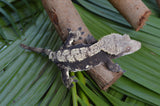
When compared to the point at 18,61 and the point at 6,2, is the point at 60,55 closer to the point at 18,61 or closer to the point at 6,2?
the point at 18,61

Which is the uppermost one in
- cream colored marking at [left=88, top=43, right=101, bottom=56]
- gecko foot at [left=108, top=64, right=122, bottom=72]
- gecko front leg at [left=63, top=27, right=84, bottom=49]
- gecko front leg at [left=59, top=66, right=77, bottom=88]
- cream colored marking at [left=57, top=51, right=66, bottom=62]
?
gecko front leg at [left=63, top=27, right=84, bottom=49]

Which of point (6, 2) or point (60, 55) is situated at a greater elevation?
point (6, 2)

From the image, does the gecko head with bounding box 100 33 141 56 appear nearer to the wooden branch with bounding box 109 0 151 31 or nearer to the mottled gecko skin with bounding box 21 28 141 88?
the mottled gecko skin with bounding box 21 28 141 88

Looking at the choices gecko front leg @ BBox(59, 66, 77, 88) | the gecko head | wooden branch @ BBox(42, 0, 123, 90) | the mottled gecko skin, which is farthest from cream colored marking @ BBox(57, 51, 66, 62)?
the gecko head

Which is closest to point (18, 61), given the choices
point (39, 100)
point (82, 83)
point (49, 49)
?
point (49, 49)

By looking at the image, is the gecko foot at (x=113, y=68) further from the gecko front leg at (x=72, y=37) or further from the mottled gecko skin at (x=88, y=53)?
the gecko front leg at (x=72, y=37)

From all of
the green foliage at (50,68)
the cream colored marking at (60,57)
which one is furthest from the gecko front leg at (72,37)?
the green foliage at (50,68)
